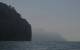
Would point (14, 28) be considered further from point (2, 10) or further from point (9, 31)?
point (2, 10)

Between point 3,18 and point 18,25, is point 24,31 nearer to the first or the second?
point 18,25

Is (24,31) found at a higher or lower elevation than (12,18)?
lower

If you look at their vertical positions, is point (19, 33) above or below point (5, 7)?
below

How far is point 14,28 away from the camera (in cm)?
7975

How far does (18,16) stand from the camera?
257ft

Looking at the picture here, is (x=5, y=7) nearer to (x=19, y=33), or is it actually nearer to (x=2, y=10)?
(x=2, y=10)

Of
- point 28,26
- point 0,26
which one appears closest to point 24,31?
point 28,26

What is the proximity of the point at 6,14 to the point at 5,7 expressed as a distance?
2.87 metres

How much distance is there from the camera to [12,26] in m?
79.0

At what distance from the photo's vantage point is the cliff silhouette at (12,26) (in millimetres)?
77188

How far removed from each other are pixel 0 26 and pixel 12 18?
18.8ft

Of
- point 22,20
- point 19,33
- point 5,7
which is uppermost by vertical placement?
point 5,7

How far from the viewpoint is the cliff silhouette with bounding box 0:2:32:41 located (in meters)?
77.2

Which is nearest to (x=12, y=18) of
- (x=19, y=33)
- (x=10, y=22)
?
(x=10, y=22)
